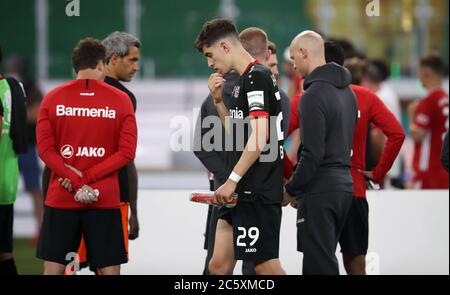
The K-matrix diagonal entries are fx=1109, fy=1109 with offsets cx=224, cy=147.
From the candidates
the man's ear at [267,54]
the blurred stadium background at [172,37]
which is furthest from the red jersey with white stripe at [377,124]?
the blurred stadium background at [172,37]

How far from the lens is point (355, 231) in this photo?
7.12m

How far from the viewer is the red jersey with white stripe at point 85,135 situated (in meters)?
6.61

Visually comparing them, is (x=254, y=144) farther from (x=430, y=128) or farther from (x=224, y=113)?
(x=430, y=128)

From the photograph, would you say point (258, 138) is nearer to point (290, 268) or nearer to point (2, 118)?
point (2, 118)

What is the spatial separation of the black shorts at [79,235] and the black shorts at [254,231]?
0.97 meters

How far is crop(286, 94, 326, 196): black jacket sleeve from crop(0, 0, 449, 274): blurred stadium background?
9311mm

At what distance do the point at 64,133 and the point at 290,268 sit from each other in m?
2.79

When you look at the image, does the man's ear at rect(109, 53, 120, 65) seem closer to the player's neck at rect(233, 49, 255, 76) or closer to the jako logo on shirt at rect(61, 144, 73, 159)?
the jako logo on shirt at rect(61, 144, 73, 159)

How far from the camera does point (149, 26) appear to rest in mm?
16969

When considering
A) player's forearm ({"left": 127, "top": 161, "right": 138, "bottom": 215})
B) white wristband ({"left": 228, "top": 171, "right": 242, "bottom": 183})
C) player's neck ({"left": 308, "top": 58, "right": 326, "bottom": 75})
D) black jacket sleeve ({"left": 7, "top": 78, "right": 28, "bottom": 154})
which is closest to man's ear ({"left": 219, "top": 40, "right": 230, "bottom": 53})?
player's neck ({"left": 308, "top": 58, "right": 326, "bottom": 75})

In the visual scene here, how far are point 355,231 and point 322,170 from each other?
922 mm

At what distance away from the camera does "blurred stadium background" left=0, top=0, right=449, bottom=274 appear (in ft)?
52.4

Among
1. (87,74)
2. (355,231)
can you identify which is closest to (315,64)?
(355,231)
